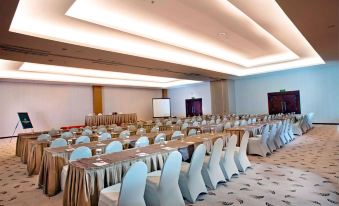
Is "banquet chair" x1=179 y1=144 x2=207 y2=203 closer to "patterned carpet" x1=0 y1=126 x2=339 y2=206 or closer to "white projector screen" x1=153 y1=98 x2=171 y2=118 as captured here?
"patterned carpet" x1=0 y1=126 x2=339 y2=206

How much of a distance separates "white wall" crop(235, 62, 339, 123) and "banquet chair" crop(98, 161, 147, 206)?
13142mm

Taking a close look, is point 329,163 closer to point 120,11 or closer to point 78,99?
point 120,11

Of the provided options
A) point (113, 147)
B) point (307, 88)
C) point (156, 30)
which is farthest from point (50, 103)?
point (307, 88)

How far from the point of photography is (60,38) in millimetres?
6164

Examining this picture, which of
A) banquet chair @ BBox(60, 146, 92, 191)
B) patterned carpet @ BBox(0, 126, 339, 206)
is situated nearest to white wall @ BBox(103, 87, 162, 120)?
patterned carpet @ BBox(0, 126, 339, 206)

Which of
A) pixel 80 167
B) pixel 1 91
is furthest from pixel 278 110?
pixel 1 91

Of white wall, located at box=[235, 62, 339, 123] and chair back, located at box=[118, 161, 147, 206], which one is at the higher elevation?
white wall, located at box=[235, 62, 339, 123]

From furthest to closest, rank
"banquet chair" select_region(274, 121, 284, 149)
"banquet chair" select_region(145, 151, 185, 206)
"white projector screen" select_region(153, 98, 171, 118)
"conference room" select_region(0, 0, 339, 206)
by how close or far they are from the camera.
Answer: "white projector screen" select_region(153, 98, 171, 118) < "banquet chair" select_region(274, 121, 284, 149) < "conference room" select_region(0, 0, 339, 206) < "banquet chair" select_region(145, 151, 185, 206)

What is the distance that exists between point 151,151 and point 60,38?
437 centimetres

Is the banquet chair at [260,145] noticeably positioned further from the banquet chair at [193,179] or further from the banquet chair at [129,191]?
the banquet chair at [129,191]

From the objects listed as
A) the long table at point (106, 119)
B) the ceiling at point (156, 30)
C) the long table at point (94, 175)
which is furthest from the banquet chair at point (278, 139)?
the long table at point (106, 119)

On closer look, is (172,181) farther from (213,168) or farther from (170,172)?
(213,168)

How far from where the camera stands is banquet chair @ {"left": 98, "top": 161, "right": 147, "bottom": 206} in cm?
256

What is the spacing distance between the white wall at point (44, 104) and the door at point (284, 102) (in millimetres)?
12830
